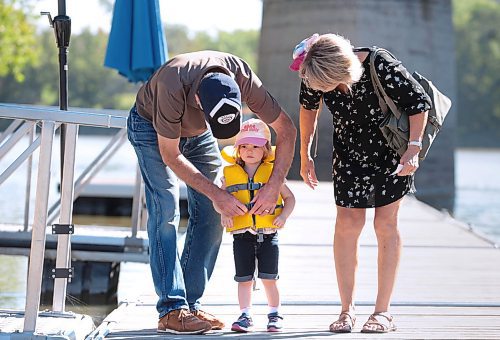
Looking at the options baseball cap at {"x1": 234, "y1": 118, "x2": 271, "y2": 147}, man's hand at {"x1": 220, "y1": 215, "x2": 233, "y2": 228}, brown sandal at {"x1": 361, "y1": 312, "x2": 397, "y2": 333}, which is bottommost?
brown sandal at {"x1": 361, "y1": 312, "x2": 397, "y2": 333}

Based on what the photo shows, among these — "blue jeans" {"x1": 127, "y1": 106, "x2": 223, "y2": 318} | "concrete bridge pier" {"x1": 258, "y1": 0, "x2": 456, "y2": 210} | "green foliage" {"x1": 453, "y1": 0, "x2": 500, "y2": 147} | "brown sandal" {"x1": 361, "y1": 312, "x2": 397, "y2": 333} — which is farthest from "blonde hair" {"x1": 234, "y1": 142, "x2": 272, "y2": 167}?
"green foliage" {"x1": 453, "y1": 0, "x2": 500, "y2": 147}

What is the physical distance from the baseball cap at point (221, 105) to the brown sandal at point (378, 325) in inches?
50.4

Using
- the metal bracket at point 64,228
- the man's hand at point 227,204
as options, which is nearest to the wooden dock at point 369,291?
the metal bracket at point 64,228

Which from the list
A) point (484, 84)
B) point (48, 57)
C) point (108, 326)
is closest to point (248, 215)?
point (108, 326)

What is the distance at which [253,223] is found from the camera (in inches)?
202

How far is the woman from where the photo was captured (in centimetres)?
495

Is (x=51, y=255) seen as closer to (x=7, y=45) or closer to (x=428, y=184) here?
(x=428, y=184)

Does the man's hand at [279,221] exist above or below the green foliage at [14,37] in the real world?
below

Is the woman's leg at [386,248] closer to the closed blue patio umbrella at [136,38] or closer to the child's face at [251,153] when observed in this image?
the child's face at [251,153]

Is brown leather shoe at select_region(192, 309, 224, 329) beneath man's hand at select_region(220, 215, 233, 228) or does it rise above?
beneath

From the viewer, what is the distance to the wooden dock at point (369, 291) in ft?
17.3

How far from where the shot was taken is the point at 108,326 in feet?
17.2

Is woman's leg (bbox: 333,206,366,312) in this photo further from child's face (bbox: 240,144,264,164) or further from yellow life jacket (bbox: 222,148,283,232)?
child's face (bbox: 240,144,264,164)

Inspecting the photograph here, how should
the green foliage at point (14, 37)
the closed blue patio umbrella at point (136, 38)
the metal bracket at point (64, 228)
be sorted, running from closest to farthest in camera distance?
the metal bracket at point (64, 228) < the closed blue patio umbrella at point (136, 38) < the green foliage at point (14, 37)
